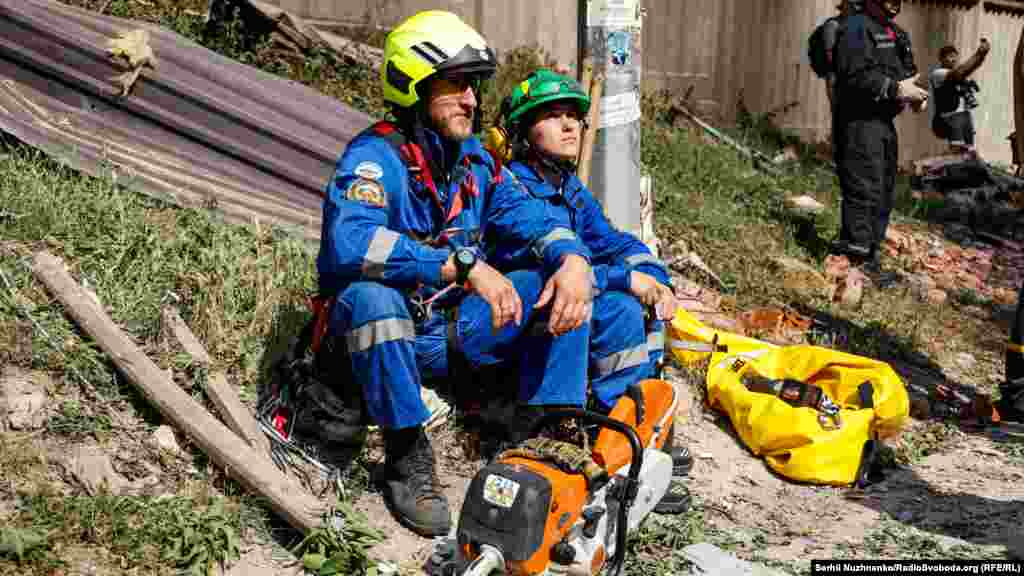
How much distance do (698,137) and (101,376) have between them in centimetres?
843

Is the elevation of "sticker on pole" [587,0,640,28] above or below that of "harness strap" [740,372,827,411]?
above

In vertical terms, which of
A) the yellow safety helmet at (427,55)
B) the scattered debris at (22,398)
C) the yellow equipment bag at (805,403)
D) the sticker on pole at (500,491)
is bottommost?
the yellow equipment bag at (805,403)

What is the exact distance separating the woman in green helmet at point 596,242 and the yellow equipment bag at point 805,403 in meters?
1.10

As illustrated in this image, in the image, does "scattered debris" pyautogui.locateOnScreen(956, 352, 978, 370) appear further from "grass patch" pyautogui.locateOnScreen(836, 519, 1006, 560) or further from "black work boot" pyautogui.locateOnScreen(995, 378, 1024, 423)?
"grass patch" pyautogui.locateOnScreen(836, 519, 1006, 560)

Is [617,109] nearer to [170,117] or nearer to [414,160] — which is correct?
[414,160]

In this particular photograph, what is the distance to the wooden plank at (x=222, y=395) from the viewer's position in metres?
4.63

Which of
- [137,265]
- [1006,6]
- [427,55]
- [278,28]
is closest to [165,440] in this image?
[137,265]

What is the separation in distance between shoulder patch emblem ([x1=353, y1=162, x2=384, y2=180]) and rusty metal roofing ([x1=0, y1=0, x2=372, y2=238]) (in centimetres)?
202

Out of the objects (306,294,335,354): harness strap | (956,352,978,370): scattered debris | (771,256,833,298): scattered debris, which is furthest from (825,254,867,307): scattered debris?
(306,294,335,354): harness strap

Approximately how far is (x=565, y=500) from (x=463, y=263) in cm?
91

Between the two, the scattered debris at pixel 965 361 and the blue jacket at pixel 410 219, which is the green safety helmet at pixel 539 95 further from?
the scattered debris at pixel 965 361

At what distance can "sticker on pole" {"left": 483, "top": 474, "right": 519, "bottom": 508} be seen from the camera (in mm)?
3777

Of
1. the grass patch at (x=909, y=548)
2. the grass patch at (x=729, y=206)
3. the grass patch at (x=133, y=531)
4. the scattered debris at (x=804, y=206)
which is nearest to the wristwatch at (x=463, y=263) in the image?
Result: the grass patch at (x=133, y=531)

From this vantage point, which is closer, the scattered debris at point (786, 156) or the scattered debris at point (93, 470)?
the scattered debris at point (93, 470)
